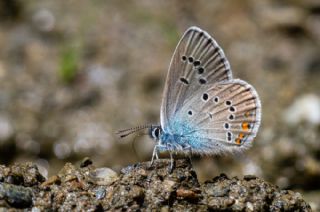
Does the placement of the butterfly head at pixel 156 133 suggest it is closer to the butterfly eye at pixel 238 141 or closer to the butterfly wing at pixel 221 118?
the butterfly wing at pixel 221 118

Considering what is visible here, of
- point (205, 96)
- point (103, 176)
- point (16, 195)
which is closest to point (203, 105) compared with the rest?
point (205, 96)

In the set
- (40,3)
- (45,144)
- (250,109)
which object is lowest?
(250,109)

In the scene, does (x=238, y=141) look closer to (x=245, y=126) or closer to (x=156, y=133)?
(x=245, y=126)

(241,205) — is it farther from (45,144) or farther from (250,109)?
(45,144)

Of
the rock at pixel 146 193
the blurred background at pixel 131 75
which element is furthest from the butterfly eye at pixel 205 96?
the blurred background at pixel 131 75

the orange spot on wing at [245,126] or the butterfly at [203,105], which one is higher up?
the butterfly at [203,105]

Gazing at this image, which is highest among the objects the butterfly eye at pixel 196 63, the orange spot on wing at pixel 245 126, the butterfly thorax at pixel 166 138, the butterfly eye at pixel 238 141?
the butterfly eye at pixel 196 63

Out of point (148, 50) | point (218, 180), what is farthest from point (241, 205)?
point (148, 50)
